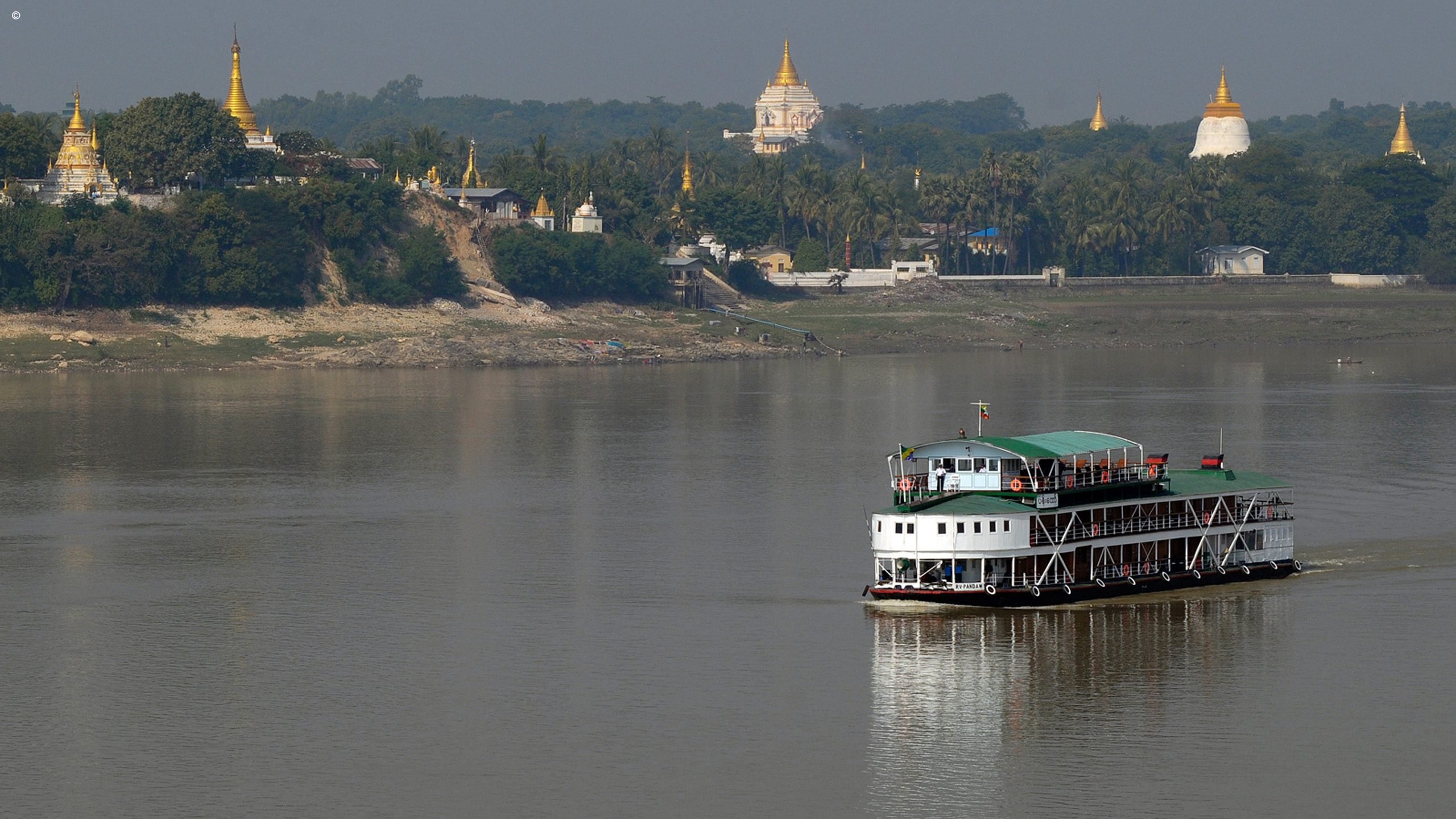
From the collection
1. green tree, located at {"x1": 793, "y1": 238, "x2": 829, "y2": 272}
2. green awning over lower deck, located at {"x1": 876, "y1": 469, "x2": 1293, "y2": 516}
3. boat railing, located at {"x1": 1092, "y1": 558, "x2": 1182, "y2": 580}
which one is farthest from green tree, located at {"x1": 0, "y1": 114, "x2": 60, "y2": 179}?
boat railing, located at {"x1": 1092, "y1": 558, "x2": 1182, "y2": 580}

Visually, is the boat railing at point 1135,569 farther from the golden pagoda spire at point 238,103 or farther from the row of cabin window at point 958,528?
the golden pagoda spire at point 238,103

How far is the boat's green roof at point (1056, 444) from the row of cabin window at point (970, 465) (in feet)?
1.22

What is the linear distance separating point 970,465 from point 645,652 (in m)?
8.23

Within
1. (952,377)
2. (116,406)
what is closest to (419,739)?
(116,406)

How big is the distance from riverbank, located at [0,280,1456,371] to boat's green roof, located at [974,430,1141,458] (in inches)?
2698

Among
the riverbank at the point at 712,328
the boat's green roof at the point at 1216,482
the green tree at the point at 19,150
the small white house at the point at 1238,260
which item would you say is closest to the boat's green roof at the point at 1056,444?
the boat's green roof at the point at 1216,482

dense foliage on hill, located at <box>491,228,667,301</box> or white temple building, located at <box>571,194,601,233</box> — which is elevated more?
white temple building, located at <box>571,194,601,233</box>

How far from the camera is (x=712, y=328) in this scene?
122 meters

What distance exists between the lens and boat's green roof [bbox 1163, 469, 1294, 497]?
145 feet

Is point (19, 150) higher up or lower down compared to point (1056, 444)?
higher up

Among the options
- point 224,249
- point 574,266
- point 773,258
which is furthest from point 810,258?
point 224,249

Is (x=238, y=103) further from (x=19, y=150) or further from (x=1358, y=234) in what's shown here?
(x=1358, y=234)

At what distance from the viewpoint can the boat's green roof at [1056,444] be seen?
4206cm

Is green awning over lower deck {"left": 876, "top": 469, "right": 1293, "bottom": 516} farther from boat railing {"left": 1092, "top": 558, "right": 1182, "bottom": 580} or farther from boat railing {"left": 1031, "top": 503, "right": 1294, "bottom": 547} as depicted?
boat railing {"left": 1092, "top": 558, "right": 1182, "bottom": 580}
